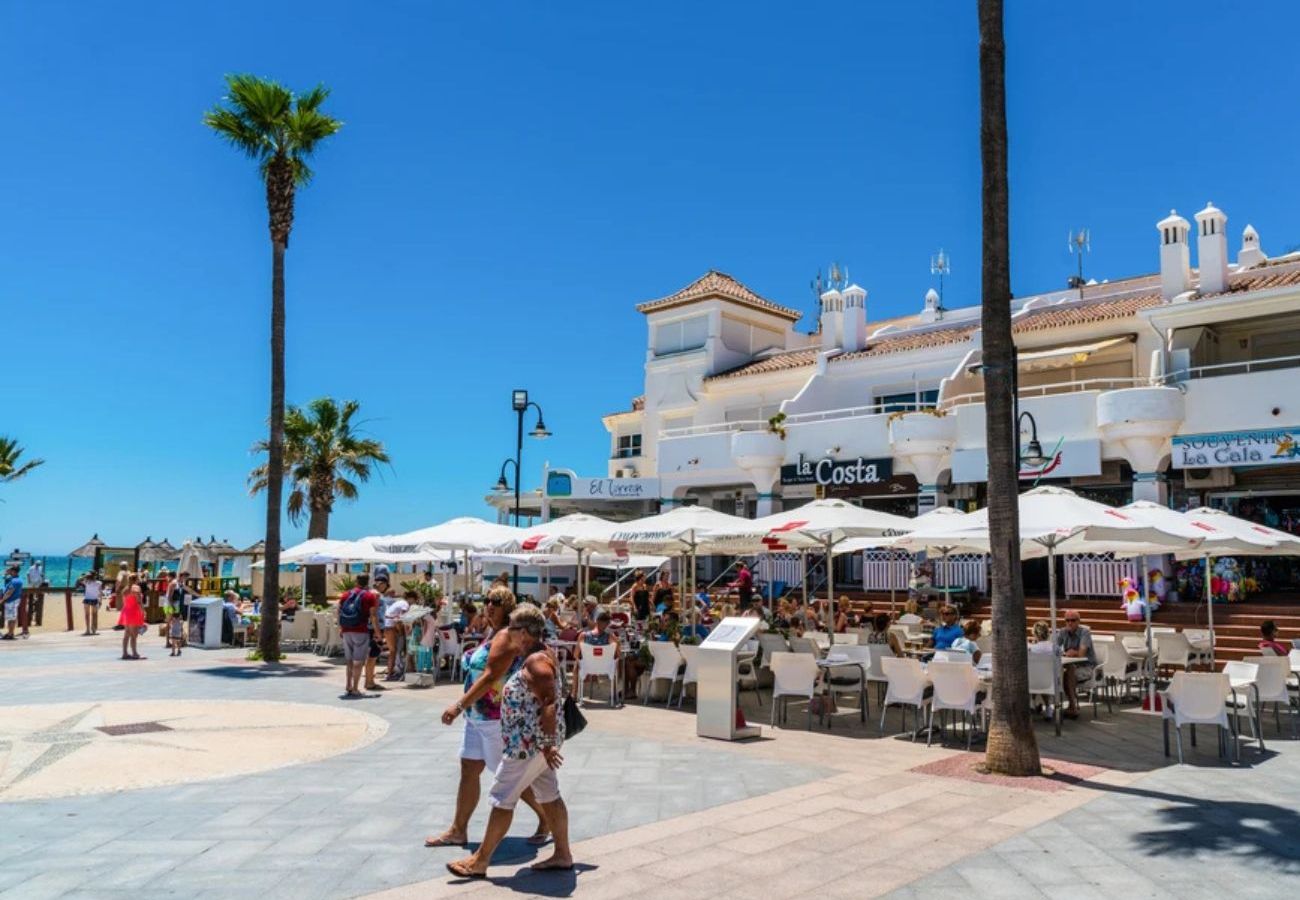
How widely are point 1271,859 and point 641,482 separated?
93.2ft

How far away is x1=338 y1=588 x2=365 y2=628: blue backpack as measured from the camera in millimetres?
13985

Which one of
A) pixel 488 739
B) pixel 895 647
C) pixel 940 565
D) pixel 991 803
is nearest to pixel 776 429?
pixel 940 565

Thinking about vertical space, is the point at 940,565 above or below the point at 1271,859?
above

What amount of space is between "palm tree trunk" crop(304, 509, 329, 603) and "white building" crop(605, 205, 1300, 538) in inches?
470

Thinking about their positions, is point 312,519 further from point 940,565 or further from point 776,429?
point 940,565

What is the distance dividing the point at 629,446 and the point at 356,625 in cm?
2679

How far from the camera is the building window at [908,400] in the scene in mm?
28109

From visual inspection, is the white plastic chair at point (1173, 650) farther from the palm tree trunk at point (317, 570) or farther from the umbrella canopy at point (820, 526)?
the palm tree trunk at point (317, 570)

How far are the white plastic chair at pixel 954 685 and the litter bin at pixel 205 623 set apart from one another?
62.8ft

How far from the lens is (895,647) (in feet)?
45.3

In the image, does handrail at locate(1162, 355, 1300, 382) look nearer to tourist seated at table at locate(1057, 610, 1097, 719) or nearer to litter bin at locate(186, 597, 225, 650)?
tourist seated at table at locate(1057, 610, 1097, 719)

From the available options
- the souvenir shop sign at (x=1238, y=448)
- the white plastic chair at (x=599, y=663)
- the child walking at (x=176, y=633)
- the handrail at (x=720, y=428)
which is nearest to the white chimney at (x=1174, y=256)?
the souvenir shop sign at (x=1238, y=448)

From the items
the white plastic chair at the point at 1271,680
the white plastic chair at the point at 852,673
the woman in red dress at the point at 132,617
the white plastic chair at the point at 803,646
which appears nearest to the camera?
the white plastic chair at the point at 1271,680

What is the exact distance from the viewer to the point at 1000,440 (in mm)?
9695
